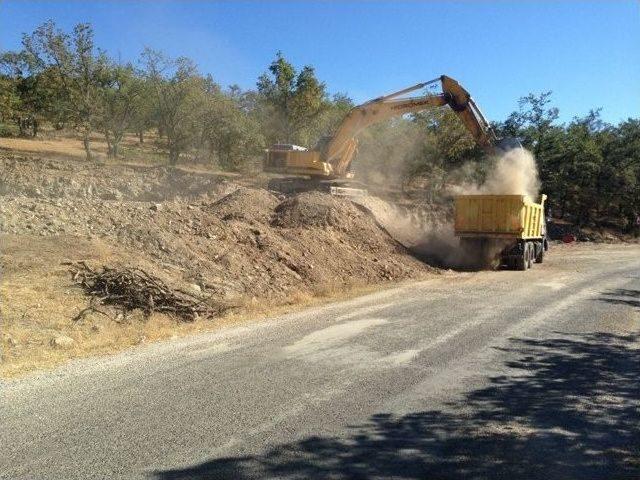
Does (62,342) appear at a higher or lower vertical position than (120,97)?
lower

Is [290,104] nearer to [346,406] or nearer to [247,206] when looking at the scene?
[247,206]

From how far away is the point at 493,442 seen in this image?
4.92 m

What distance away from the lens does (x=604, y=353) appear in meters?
7.96

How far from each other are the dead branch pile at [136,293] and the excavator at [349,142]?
13.0 m

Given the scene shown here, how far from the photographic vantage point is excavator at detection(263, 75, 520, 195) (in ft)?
70.2

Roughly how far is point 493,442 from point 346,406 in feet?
4.87

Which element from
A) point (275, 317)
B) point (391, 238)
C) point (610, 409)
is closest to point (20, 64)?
point (391, 238)

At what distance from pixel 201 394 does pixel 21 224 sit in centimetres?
833

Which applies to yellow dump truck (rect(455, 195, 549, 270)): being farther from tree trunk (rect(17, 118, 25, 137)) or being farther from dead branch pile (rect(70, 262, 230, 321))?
tree trunk (rect(17, 118, 25, 137))

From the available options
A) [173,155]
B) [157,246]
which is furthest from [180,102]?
[157,246]

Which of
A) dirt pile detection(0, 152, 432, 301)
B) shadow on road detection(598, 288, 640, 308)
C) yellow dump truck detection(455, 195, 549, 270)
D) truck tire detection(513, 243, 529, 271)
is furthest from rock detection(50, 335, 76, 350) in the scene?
truck tire detection(513, 243, 529, 271)

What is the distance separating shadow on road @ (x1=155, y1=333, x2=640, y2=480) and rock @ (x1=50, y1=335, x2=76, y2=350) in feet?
15.7

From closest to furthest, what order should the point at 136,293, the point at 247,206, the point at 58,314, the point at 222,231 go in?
the point at 58,314
the point at 136,293
the point at 222,231
the point at 247,206

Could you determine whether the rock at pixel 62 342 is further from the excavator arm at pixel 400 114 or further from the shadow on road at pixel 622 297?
the excavator arm at pixel 400 114
